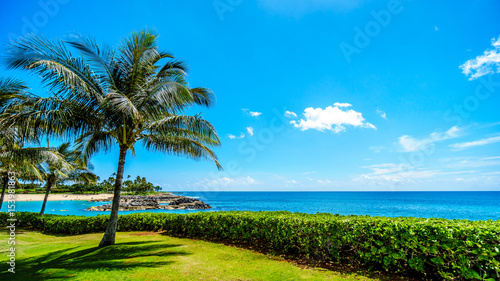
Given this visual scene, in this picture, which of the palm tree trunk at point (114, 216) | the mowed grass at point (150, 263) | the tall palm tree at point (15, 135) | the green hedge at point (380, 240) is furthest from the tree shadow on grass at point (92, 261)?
the tall palm tree at point (15, 135)

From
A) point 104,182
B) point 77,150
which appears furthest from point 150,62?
point 104,182

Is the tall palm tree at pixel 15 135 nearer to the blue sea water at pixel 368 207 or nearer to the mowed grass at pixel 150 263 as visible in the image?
the mowed grass at pixel 150 263

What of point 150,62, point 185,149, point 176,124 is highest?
point 150,62

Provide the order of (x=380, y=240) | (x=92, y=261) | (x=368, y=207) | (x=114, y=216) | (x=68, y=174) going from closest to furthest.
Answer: (x=380, y=240) < (x=92, y=261) < (x=114, y=216) < (x=68, y=174) < (x=368, y=207)

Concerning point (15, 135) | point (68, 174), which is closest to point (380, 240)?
point (15, 135)

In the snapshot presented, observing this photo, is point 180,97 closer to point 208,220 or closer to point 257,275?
point 208,220

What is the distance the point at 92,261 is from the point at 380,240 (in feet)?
24.9

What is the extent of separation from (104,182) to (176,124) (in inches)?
5381

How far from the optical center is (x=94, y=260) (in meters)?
6.63

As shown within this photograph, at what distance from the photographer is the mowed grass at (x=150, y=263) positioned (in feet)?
17.6

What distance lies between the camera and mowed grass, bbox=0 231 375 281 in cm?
536

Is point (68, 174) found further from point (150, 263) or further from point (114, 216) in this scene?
point (150, 263)

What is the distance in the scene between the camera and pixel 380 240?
558 cm

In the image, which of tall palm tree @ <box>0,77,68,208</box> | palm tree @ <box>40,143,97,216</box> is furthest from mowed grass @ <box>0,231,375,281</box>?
palm tree @ <box>40,143,97,216</box>
